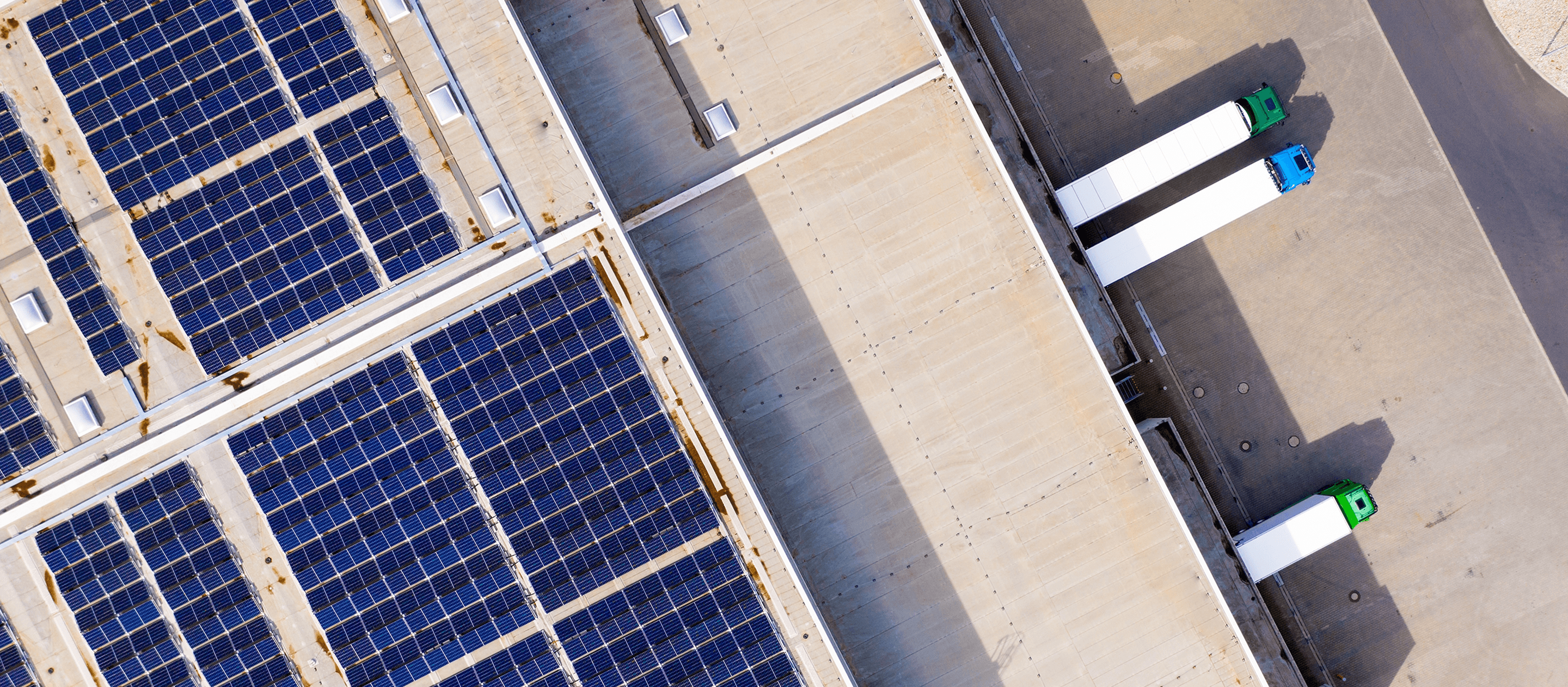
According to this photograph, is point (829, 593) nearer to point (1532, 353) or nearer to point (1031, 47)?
point (1031, 47)

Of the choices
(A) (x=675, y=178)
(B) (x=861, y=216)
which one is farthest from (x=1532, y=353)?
(A) (x=675, y=178)

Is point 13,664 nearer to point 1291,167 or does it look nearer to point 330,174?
point 330,174

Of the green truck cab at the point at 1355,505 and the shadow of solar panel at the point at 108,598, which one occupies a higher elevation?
the shadow of solar panel at the point at 108,598

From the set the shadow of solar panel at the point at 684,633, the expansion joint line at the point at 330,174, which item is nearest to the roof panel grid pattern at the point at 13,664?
the expansion joint line at the point at 330,174

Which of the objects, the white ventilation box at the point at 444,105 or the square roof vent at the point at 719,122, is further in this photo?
the square roof vent at the point at 719,122

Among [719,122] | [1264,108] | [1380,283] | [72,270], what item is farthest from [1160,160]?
[72,270]

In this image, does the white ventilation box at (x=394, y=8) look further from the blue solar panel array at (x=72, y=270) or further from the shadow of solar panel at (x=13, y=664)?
the shadow of solar panel at (x=13, y=664)
